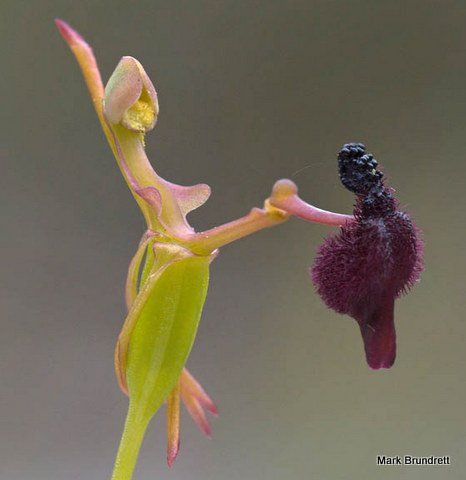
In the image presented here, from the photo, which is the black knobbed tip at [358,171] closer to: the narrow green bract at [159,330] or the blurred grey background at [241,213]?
the narrow green bract at [159,330]

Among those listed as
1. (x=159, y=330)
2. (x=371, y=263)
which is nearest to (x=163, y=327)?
(x=159, y=330)

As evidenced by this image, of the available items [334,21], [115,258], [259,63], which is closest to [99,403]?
[115,258]

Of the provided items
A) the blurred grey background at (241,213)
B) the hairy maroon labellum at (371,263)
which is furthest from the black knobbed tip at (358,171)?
the blurred grey background at (241,213)

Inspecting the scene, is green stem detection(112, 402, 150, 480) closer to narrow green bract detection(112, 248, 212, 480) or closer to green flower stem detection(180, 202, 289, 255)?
narrow green bract detection(112, 248, 212, 480)

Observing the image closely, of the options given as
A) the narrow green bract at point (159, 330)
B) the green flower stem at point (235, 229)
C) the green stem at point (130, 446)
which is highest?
the green flower stem at point (235, 229)

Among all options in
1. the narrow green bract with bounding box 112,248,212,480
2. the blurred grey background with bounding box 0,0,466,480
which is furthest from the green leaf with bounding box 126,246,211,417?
the blurred grey background with bounding box 0,0,466,480

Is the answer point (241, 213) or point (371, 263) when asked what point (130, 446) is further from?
point (241, 213)

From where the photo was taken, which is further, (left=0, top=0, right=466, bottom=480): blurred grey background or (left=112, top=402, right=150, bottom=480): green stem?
(left=0, top=0, right=466, bottom=480): blurred grey background
